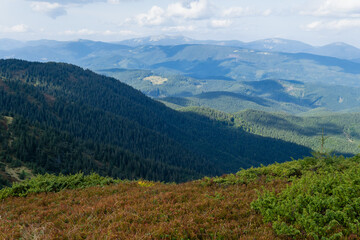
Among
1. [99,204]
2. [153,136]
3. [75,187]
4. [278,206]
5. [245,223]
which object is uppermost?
[278,206]

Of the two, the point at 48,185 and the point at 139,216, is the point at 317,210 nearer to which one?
the point at 139,216

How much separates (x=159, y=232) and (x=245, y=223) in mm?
4040

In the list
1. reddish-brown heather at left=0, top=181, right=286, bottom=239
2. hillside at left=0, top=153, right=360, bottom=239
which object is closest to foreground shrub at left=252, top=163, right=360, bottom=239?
hillside at left=0, top=153, right=360, bottom=239

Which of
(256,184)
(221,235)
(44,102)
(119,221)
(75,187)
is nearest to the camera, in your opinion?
(221,235)

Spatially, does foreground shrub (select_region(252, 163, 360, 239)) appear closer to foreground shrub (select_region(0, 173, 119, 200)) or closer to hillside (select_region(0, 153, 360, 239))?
hillside (select_region(0, 153, 360, 239))

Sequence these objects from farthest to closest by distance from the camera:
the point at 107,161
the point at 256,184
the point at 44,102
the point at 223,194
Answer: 1. the point at 44,102
2. the point at 107,161
3. the point at 256,184
4. the point at 223,194

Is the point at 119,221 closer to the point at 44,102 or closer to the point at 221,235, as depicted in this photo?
the point at 221,235

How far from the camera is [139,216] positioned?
11.6 meters

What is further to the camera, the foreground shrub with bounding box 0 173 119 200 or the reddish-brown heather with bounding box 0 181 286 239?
the foreground shrub with bounding box 0 173 119 200

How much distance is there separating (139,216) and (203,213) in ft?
11.0

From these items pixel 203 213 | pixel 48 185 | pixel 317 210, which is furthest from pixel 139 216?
pixel 48 185

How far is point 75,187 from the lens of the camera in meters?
19.9

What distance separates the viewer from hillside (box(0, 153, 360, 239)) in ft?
29.8


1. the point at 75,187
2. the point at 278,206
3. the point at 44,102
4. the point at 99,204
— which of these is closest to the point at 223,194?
the point at 278,206
